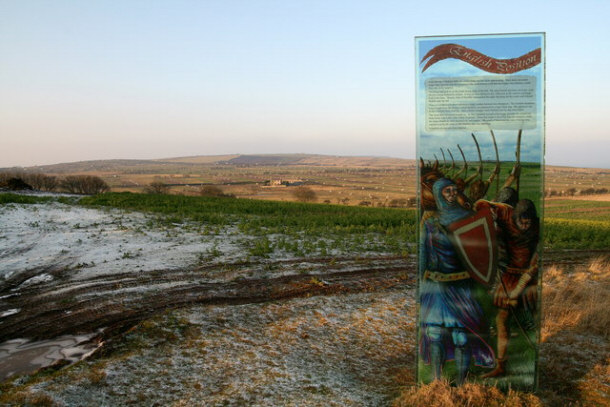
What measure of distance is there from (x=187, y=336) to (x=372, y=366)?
3.21 m

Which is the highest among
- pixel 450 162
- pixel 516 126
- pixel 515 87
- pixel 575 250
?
pixel 515 87

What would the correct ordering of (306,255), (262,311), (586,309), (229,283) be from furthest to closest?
1. (306,255)
2. (229,283)
3. (262,311)
4. (586,309)

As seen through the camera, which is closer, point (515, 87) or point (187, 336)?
point (515, 87)

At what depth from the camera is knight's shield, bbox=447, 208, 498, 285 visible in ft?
15.9

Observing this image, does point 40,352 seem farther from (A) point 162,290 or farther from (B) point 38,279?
(B) point 38,279

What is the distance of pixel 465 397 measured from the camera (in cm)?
495

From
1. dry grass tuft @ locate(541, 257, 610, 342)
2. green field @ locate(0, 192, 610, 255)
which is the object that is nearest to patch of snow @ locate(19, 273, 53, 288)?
green field @ locate(0, 192, 610, 255)

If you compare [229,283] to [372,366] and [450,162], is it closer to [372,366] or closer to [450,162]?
[372,366]

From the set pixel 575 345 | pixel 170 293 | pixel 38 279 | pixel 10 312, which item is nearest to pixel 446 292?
pixel 575 345

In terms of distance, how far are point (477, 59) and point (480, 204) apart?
1.60 metres

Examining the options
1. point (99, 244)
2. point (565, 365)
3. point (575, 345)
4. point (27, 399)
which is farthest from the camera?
point (99, 244)

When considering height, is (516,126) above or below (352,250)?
above

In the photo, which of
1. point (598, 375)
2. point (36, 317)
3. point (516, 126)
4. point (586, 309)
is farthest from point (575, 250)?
point (36, 317)

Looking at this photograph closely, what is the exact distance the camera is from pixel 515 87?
185 inches
